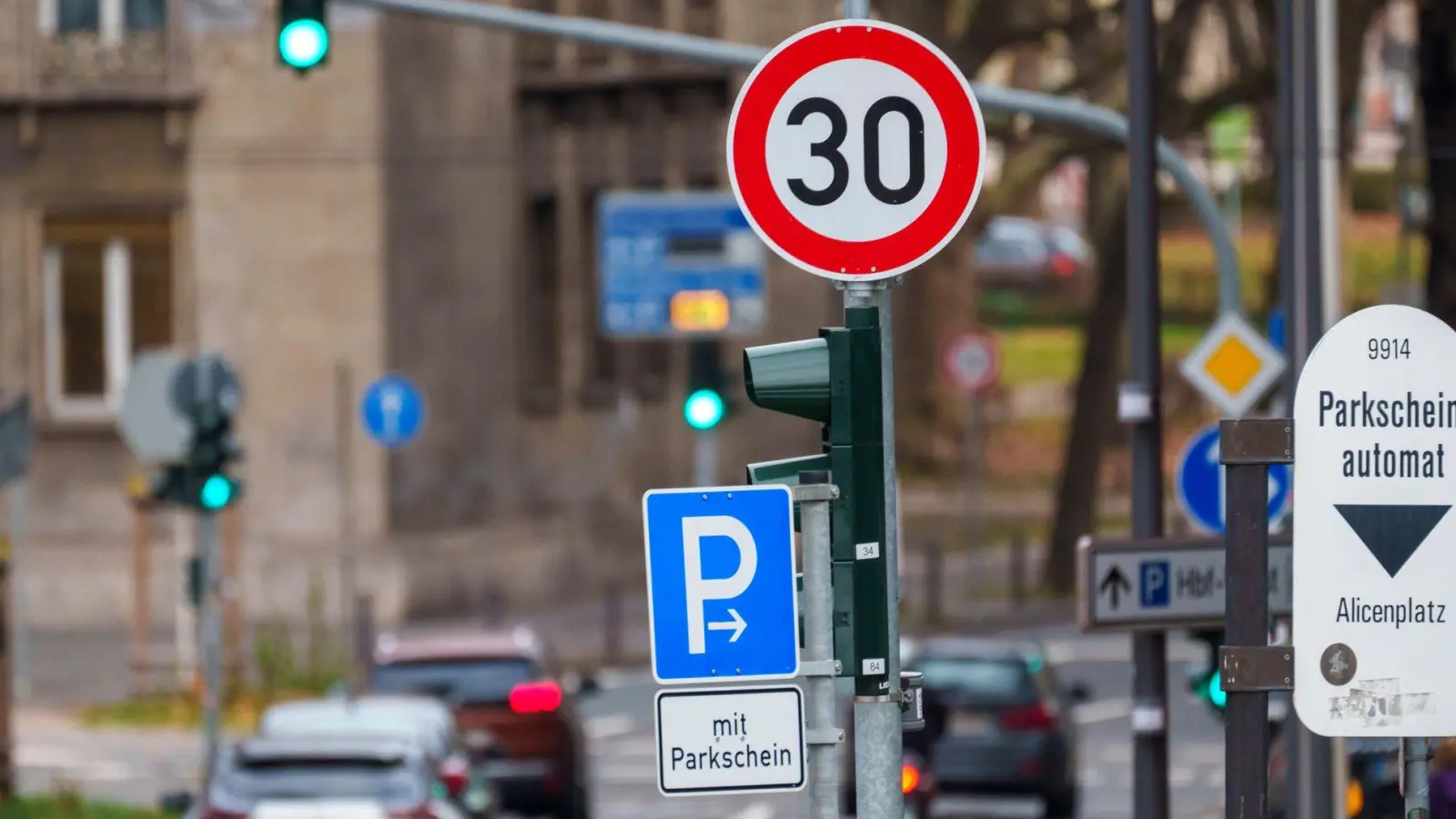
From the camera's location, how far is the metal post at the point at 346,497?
32875mm

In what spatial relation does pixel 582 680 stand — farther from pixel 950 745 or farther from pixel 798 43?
pixel 798 43

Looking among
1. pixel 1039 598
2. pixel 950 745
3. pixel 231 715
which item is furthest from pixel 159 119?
pixel 950 745

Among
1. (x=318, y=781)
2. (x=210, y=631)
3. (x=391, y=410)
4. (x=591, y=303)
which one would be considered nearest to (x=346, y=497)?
(x=391, y=410)

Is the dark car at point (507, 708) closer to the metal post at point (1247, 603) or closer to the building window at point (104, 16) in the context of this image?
the metal post at point (1247, 603)

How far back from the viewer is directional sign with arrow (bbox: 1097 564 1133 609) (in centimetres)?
1147

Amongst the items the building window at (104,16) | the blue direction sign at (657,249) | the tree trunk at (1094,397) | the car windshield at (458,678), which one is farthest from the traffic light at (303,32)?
the tree trunk at (1094,397)

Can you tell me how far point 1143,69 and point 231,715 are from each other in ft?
54.5

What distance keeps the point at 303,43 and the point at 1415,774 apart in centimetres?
750

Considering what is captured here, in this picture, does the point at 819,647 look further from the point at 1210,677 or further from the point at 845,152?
the point at 1210,677

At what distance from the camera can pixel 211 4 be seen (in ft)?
113

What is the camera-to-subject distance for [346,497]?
1296 inches

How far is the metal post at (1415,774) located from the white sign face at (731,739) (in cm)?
128

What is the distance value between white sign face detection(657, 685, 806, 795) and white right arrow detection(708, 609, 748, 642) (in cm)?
12

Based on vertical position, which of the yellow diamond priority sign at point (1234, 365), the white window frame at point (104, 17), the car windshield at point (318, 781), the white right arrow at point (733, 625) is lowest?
the car windshield at point (318, 781)
